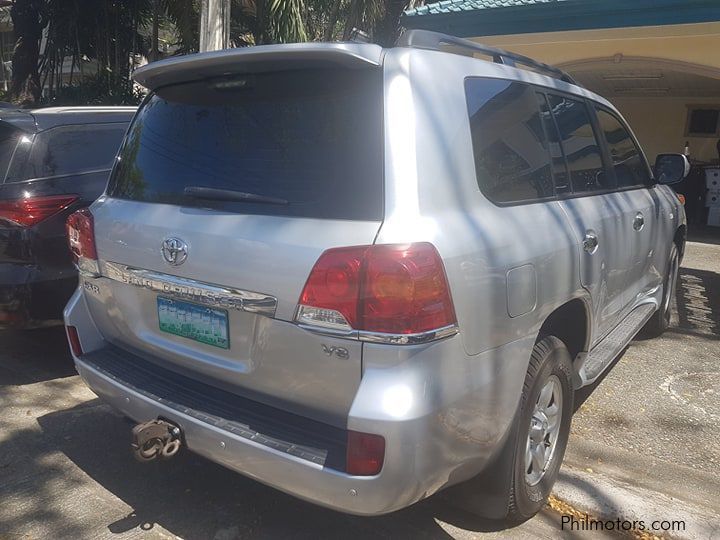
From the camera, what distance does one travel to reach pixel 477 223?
2385mm

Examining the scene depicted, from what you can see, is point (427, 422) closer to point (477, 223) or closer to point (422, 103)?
point (477, 223)

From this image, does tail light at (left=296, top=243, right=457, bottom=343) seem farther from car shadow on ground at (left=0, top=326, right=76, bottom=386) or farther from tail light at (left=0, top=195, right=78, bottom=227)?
car shadow on ground at (left=0, top=326, right=76, bottom=386)

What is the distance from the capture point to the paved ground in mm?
2896

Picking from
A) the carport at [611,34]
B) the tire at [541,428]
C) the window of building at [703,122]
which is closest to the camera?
the tire at [541,428]

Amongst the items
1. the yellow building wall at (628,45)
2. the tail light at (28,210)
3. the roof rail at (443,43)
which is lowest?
the tail light at (28,210)

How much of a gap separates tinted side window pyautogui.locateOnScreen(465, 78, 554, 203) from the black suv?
2841 mm

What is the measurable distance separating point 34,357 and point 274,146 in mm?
3298

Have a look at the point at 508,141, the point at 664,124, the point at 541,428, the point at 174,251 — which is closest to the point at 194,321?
the point at 174,251

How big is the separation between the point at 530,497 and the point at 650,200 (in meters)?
2.41

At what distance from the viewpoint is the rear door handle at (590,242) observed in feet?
10.2

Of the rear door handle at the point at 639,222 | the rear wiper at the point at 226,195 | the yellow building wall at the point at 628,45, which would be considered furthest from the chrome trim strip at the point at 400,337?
the yellow building wall at the point at 628,45

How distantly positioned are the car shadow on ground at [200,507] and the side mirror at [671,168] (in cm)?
272

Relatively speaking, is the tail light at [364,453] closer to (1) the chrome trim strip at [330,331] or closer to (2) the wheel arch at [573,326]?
(1) the chrome trim strip at [330,331]

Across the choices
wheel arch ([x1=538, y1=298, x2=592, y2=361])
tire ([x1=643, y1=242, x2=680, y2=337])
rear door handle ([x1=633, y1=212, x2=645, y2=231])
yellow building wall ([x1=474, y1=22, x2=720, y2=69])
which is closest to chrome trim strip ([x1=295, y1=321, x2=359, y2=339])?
wheel arch ([x1=538, y1=298, x2=592, y2=361])
